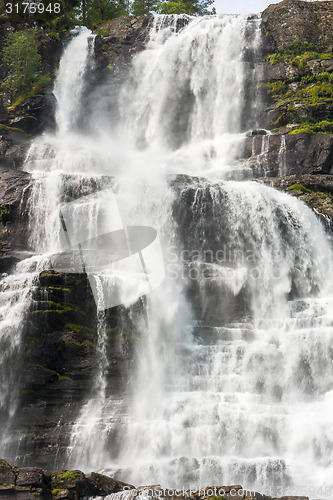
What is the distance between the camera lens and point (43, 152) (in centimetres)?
2633

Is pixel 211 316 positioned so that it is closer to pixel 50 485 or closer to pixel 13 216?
pixel 50 485

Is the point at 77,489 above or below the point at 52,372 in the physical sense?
below

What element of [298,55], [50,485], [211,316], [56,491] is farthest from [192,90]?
[56,491]

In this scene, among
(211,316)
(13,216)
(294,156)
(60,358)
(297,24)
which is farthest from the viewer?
(297,24)

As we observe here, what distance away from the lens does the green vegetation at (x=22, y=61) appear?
31656mm

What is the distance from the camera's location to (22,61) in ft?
105

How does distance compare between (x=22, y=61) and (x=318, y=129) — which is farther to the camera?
(x=22, y=61)

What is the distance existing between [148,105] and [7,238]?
14146mm
